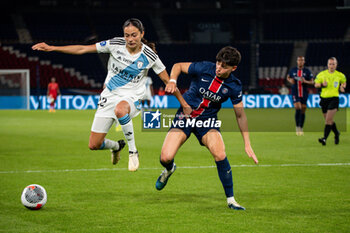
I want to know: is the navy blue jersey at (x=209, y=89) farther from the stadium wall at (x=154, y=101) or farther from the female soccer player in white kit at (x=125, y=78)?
the stadium wall at (x=154, y=101)

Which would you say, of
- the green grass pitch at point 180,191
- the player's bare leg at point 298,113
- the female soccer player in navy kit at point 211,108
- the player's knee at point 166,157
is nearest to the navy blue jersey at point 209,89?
the female soccer player in navy kit at point 211,108

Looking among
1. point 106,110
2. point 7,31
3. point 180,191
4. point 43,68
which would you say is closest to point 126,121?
point 106,110

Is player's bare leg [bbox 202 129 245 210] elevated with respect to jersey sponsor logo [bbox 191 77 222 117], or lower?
lower

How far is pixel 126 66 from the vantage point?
7422 millimetres

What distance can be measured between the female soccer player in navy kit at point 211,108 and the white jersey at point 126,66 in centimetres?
88

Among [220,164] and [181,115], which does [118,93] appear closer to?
[181,115]

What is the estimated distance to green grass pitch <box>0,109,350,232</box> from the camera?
19.5 ft

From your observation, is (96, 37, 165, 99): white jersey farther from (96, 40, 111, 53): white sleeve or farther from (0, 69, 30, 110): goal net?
(0, 69, 30, 110): goal net

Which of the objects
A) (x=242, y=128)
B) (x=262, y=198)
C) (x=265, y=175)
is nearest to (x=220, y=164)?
(x=242, y=128)

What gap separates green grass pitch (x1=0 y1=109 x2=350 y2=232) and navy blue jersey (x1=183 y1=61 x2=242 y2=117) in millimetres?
1215

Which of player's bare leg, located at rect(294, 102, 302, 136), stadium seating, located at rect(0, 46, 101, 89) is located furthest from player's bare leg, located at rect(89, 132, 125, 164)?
stadium seating, located at rect(0, 46, 101, 89)

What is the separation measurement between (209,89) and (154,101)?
2740 centimetres

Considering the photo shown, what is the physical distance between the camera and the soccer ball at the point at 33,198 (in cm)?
659

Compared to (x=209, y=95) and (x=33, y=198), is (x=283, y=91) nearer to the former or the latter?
(x=209, y=95)
